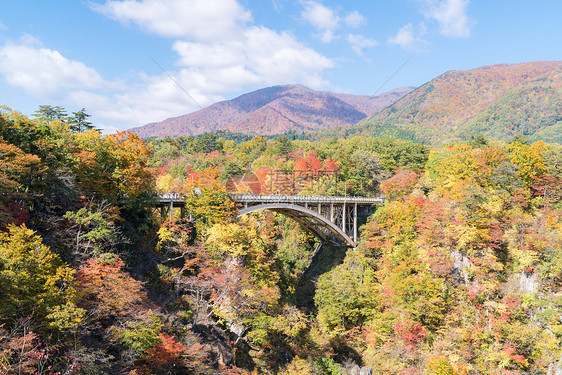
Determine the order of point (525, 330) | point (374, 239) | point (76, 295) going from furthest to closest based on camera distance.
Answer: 1. point (374, 239)
2. point (525, 330)
3. point (76, 295)

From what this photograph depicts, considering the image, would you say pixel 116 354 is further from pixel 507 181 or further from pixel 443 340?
pixel 507 181

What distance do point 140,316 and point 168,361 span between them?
9.06 feet

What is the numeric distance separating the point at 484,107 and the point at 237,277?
108 meters

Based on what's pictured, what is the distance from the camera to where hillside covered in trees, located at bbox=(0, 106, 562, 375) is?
47.9ft

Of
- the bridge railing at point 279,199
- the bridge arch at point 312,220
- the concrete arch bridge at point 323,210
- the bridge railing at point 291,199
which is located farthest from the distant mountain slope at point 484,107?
the bridge arch at point 312,220

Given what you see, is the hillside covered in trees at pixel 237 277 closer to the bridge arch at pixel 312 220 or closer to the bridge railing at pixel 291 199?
the bridge railing at pixel 291 199

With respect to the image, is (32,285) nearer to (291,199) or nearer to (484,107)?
Result: (291,199)

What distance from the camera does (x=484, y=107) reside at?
341ft

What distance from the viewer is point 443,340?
2339cm

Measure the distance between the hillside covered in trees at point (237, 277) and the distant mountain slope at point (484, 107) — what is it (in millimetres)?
65520

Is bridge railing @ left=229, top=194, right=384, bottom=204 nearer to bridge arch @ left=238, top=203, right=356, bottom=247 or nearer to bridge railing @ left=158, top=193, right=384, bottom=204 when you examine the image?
bridge railing @ left=158, top=193, right=384, bottom=204

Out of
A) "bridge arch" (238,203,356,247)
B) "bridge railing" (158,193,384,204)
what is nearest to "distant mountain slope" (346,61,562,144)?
Result: "bridge railing" (158,193,384,204)

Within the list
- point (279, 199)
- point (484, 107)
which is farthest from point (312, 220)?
point (484, 107)

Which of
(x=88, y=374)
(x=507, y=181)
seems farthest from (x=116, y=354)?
(x=507, y=181)
